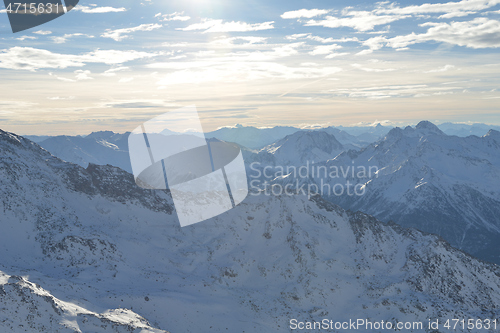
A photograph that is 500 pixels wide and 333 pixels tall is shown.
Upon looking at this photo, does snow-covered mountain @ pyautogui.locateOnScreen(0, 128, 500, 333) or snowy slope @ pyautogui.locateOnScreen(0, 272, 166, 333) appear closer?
snowy slope @ pyautogui.locateOnScreen(0, 272, 166, 333)

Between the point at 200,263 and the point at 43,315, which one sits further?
the point at 200,263

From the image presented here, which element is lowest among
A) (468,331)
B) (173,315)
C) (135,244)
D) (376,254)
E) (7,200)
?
(468,331)

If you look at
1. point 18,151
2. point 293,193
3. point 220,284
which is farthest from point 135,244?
point 293,193

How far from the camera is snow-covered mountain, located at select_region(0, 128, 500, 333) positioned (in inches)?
3216

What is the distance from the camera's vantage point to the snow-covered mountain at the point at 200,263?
81.7m

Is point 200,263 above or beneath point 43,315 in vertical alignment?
beneath

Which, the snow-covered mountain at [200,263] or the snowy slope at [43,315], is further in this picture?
the snow-covered mountain at [200,263]

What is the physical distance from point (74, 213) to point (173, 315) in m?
52.0

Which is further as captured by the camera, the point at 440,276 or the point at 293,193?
the point at 293,193

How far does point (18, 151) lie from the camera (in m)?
119

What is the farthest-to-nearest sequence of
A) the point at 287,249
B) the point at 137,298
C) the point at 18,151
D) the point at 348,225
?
Result: the point at 348,225, the point at 287,249, the point at 18,151, the point at 137,298

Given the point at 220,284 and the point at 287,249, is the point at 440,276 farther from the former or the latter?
the point at 220,284

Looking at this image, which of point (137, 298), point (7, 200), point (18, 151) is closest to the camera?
point (137, 298)

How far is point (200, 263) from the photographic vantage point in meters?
115
